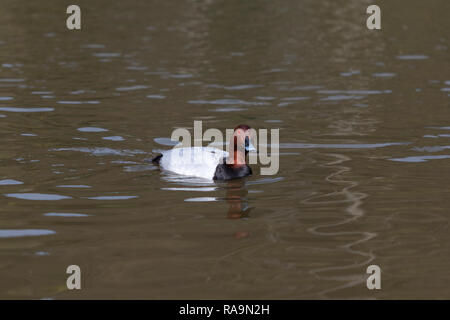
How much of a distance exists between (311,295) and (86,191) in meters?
4.78

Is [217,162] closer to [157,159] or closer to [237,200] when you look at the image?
[157,159]

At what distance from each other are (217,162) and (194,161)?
1.23 feet

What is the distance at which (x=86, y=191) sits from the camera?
11.0 metres

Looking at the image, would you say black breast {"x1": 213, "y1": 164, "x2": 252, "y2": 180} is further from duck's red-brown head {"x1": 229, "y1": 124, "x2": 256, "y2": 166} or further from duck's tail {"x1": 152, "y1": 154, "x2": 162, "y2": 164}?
duck's tail {"x1": 152, "y1": 154, "x2": 162, "y2": 164}

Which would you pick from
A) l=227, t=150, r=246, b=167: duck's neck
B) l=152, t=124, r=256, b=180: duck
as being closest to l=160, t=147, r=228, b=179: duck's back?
l=152, t=124, r=256, b=180: duck

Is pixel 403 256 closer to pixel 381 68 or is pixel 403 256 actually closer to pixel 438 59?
pixel 381 68

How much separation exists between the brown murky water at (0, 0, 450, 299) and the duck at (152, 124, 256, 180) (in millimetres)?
253

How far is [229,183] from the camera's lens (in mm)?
11797

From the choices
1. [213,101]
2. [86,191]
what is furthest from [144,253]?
[213,101]

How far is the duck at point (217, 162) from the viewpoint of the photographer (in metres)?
12.0

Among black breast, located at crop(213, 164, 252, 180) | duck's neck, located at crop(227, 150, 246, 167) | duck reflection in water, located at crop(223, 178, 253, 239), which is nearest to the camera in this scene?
duck reflection in water, located at crop(223, 178, 253, 239)

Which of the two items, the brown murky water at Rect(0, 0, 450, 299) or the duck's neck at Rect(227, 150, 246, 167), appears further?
the duck's neck at Rect(227, 150, 246, 167)

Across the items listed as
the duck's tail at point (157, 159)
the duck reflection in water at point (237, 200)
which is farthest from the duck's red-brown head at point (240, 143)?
the duck's tail at point (157, 159)

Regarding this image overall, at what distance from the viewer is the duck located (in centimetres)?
1197
